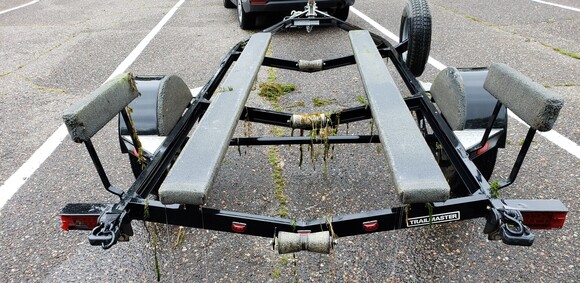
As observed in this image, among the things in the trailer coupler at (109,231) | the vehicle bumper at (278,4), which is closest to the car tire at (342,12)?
the vehicle bumper at (278,4)

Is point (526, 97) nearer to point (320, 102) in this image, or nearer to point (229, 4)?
point (320, 102)

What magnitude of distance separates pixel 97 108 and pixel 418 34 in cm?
296

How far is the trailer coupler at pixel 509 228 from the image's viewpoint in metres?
1.57

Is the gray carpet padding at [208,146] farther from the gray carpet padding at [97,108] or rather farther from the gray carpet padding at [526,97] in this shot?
the gray carpet padding at [526,97]

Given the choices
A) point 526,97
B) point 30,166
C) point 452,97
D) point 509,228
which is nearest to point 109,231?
point 509,228

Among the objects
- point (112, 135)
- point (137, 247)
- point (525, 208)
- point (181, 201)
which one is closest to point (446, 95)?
point (525, 208)

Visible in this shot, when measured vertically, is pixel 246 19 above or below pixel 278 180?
above

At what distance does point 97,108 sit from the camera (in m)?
1.96

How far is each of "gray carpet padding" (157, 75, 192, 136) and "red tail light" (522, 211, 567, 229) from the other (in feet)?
6.78

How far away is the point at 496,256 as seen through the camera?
2.49 metres

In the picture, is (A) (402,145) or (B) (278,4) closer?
(A) (402,145)

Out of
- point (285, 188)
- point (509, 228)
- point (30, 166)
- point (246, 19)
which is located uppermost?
point (509, 228)

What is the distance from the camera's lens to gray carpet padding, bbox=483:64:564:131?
5.83 ft

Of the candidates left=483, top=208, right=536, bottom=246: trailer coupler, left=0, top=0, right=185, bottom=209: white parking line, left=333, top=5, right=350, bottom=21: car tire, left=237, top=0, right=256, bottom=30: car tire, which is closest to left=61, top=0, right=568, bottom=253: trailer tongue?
left=483, top=208, right=536, bottom=246: trailer coupler
